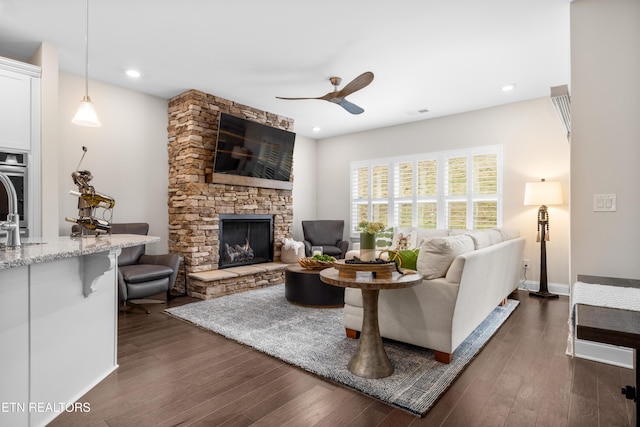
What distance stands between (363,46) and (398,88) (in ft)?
4.19

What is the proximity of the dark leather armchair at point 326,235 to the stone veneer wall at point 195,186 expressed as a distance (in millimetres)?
1627

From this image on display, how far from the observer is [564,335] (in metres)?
3.14

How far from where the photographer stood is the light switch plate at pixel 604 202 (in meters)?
2.41

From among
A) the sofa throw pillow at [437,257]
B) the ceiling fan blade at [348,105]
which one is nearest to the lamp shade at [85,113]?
the ceiling fan blade at [348,105]

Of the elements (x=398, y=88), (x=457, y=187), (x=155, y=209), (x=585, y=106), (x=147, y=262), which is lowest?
(x=147, y=262)

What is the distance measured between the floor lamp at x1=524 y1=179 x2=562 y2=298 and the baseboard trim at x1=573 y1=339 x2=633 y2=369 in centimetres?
218

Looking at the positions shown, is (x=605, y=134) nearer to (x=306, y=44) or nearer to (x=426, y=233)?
(x=306, y=44)

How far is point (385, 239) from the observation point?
5.57 meters

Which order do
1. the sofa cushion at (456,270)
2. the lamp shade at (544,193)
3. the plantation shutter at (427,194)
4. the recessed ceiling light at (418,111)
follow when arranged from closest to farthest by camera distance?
the sofa cushion at (456,270) → the lamp shade at (544,193) → the recessed ceiling light at (418,111) → the plantation shutter at (427,194)

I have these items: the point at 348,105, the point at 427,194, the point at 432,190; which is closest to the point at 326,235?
the point at 427,194

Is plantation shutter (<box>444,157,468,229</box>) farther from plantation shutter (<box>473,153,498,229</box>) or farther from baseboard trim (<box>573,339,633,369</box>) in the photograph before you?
baseboard trim (<box>573,339,633,369</box>)

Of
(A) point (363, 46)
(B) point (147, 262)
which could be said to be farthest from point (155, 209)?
(A) point (363, 46)

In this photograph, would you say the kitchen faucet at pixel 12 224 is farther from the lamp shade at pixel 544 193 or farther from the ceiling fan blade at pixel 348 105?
the lamp shade at pixel 544 193

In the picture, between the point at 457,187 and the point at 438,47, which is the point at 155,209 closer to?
the point at 438,47
